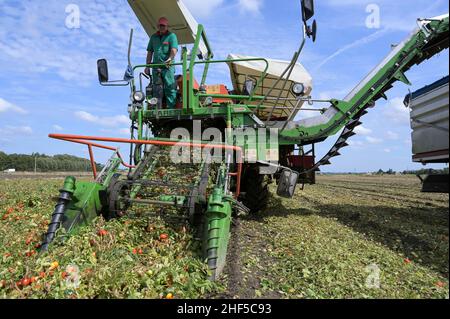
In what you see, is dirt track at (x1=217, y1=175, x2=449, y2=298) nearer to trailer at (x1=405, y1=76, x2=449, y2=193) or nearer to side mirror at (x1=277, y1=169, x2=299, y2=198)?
trailer at (x1=405, y1=76, x2=449, y2=193)

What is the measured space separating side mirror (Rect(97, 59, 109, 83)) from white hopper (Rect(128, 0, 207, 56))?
57.2 inches

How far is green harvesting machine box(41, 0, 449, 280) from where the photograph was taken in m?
4.17

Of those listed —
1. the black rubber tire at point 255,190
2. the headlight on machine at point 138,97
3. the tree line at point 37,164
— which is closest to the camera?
the headlight on machine at point 138,97

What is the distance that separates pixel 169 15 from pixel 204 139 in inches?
104

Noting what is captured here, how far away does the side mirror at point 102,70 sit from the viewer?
229 inches

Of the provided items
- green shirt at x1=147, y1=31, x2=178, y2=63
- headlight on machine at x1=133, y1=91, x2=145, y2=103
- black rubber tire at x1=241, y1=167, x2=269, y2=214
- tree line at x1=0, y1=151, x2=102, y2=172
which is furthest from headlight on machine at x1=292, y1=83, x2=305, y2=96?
tree line at x1=0, y1=151, x2=102, y2=172

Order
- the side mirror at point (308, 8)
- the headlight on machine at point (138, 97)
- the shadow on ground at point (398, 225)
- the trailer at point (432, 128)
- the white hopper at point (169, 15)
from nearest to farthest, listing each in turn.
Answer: the trailer at point (432, 128) → the shadow on ground at point (398, 225) → the side mirror at point (308, 8) → the headlight on machine at point (138, 97) → the white hopper at point (169, 15)

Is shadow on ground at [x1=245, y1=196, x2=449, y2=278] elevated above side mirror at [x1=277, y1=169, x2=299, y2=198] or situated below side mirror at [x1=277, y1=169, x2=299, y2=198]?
below

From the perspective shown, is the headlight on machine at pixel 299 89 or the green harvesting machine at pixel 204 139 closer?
the green harvesting machine at pixel 204 139

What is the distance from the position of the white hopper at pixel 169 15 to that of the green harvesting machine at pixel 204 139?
0.02 m

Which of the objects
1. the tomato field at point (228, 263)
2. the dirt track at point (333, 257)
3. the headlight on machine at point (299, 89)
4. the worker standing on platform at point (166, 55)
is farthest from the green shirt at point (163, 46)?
the dirt track at point (333, 257)

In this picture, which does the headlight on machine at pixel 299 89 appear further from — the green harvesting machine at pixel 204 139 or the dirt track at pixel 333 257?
the dirt track at pixel 333 257
